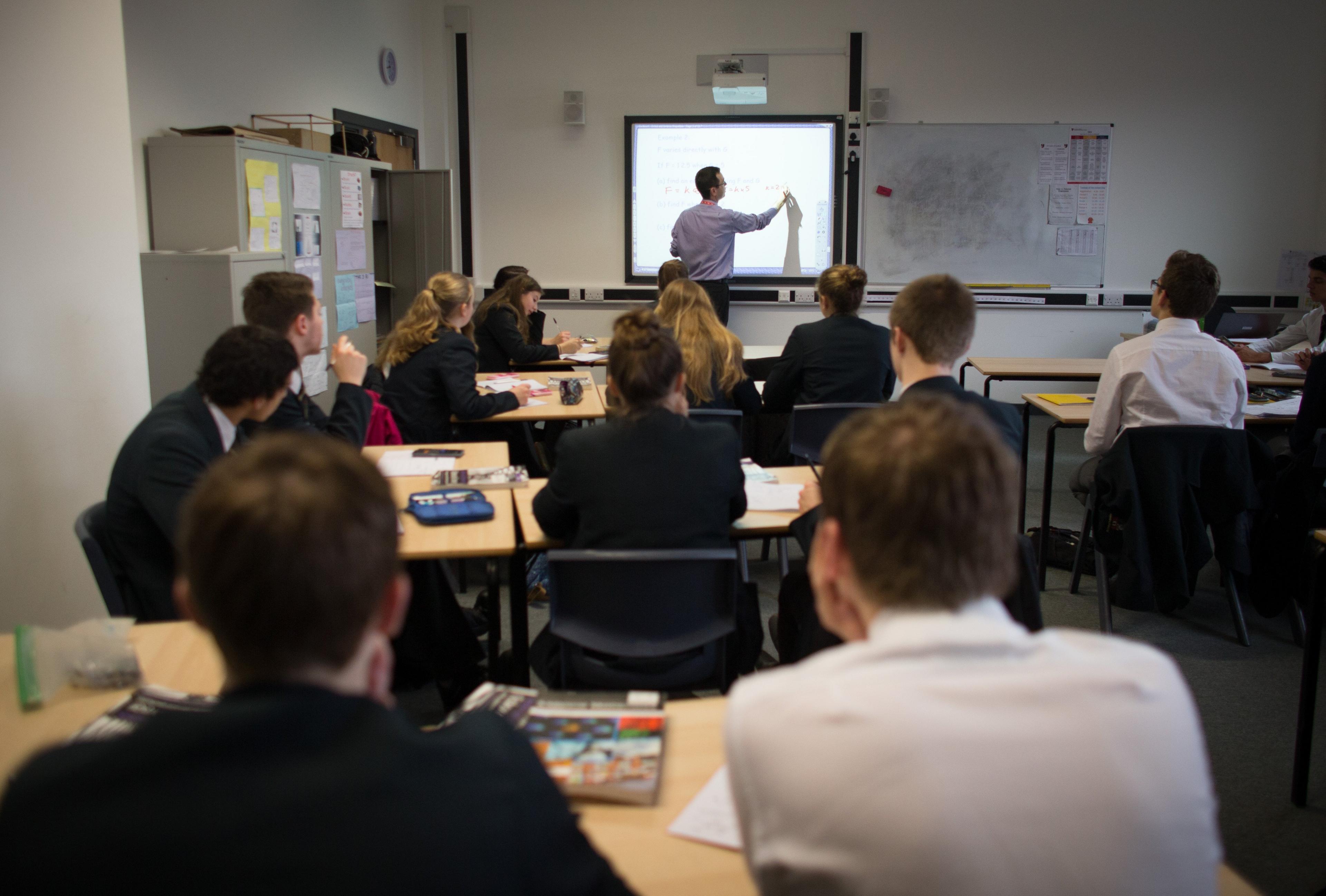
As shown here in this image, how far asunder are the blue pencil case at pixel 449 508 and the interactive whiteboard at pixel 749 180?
5.21 m

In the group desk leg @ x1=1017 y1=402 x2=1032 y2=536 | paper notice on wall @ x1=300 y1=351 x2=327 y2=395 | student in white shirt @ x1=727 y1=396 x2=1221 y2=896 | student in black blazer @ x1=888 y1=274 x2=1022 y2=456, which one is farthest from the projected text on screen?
student in white shirt @ x1=727 y1=396 x2=1221 y2=896

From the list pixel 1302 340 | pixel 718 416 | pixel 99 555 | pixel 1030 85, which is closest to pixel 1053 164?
pixel 1030 85

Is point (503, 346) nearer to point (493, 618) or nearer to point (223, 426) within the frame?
point (493, 618)

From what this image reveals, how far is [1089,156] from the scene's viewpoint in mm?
7539

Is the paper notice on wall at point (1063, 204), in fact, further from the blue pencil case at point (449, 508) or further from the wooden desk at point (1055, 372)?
the blue pencil case at point (449, 508)

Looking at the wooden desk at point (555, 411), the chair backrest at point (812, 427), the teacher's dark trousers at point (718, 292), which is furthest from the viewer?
the teacher's dark trousers at point (718, 292)

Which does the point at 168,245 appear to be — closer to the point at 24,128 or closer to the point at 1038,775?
the point at 24,128

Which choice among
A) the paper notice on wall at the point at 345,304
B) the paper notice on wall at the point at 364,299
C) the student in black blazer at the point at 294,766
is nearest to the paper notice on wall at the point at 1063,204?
the paper notice on wall at the point at 364,299

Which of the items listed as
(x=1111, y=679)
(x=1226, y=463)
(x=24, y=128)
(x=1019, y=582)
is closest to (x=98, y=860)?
(x=1111, y=679)

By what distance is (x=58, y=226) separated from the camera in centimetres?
283

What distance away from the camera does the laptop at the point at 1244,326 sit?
614 cm

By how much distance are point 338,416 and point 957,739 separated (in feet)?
8.57

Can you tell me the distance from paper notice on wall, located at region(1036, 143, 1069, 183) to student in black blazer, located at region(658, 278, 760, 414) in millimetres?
4474

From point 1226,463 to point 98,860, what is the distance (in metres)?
3.35
